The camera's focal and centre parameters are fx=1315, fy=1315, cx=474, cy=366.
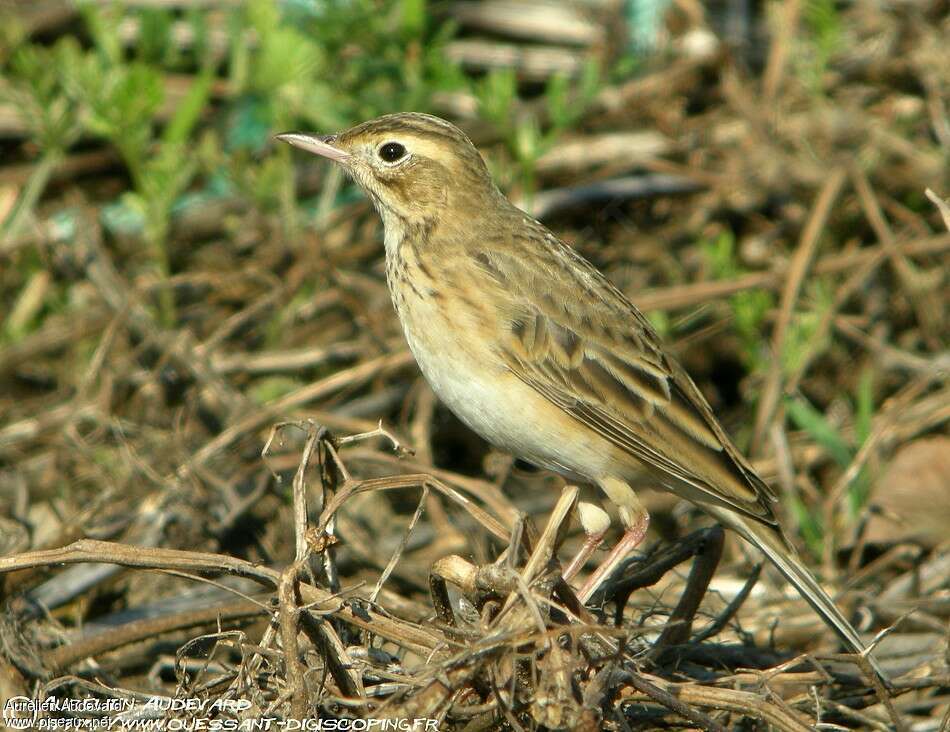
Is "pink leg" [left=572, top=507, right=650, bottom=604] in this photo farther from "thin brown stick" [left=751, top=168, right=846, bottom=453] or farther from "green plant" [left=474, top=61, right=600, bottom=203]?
"green plant" [left=474, top=61, right=600, bottom=203]

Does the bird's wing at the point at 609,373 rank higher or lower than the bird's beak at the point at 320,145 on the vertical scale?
lower

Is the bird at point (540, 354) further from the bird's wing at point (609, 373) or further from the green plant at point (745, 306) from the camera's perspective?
the green plant at point (745, 306)

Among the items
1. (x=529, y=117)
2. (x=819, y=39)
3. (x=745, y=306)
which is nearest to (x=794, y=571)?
(x=745, y=306)

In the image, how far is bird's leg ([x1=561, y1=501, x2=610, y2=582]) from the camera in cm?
489

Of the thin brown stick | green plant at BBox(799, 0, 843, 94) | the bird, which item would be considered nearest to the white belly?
the bird

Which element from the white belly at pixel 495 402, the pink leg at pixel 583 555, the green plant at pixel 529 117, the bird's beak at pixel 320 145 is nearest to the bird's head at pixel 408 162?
the bird's beak at pixel 320 145

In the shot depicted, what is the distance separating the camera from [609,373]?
5.11 m

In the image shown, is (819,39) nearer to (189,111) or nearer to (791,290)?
(791,290)

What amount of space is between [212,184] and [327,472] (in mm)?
3803

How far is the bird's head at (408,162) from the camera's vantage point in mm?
5430

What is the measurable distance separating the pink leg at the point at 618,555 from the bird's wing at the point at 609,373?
213mm

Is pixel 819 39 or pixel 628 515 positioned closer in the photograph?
pixel 628 515

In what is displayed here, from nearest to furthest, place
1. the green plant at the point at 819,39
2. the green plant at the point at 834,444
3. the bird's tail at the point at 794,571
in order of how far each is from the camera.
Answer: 1. the bird's tail at the point at 794,571
2. the green plant at the point at 834,444
3. the green plant at the point at 819,39

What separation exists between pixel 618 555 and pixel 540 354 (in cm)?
81
